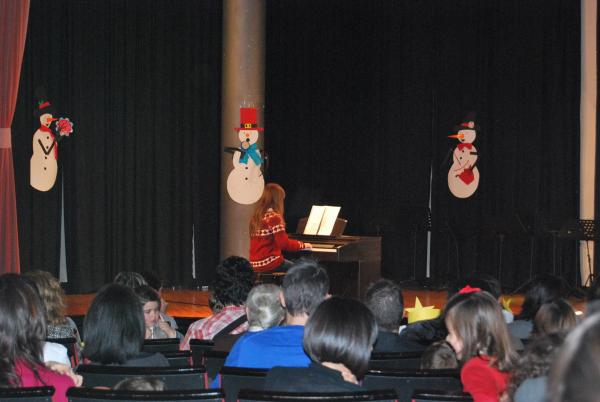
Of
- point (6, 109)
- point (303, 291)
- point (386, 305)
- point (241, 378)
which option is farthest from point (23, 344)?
point (6, 109)

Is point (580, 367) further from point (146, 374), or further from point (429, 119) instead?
point (429, 119)

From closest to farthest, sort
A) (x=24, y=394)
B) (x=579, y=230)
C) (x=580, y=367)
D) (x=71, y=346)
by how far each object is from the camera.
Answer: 1. (x=580, y=367)
2. (x=24, y=394)
3. (x=71, y=346)
4. (x=579, y=230)

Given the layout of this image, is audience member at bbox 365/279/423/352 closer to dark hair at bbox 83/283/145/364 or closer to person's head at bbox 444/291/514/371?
person's head at bbox 444/291/514/371

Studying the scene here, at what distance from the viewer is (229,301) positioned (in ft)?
15.1

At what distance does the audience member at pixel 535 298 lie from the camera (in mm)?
4105

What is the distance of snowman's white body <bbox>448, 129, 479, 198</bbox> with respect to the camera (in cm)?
1101

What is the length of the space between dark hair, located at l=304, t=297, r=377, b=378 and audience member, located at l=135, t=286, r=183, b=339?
174 cm

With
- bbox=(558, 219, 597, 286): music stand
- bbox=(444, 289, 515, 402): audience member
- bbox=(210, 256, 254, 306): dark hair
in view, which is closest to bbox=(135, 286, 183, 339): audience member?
bbox=(210, 256, 254, 306): dark hair

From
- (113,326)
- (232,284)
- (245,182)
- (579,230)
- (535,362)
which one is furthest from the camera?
(245,182)

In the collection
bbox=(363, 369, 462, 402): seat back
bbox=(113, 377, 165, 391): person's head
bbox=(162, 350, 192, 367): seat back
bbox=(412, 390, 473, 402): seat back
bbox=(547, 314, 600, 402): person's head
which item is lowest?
bbox=(162, 350, 192, 367): seat back

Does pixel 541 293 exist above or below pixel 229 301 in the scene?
above

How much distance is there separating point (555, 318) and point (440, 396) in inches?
29.3

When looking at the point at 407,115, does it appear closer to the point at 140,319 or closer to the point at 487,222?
the point at 487,222

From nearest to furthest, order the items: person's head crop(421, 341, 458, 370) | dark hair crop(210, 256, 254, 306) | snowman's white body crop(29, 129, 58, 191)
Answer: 1. person's head crop(421, 341, 458, 370)
2. dark hair crop(210, 256, 254, 306)
3. snowman's white body crop(29, 129, 58, 191)
